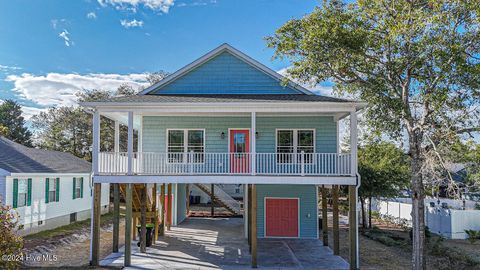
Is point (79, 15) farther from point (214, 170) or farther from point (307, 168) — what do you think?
point (307, 168)

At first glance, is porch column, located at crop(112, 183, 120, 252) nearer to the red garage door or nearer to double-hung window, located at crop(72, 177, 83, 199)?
the red garage door

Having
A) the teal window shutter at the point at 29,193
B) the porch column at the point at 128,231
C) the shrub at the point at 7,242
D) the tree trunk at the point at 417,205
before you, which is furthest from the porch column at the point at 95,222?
the tree trunk at the point at 417,205

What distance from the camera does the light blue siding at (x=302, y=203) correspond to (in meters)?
16.9

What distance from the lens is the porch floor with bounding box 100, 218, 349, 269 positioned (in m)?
11.8

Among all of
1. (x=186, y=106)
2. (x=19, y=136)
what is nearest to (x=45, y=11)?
(x=186, y=106)

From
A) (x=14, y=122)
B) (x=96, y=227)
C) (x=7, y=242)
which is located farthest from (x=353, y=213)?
(x=14, y=122)

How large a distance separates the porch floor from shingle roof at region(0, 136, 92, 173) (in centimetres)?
671

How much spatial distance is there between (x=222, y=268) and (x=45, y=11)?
65.1 ft

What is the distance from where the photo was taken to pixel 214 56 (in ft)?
55.0

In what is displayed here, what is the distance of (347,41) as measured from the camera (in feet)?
40.1

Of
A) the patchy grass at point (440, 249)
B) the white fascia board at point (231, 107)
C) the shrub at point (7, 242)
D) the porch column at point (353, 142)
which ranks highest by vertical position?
the white fascia board at point (231, 107)

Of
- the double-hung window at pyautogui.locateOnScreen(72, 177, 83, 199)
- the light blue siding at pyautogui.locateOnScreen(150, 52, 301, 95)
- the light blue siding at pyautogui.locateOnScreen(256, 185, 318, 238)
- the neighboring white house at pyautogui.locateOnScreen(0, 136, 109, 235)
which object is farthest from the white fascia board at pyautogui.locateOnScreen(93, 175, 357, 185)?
the double-hung window at pyautogui.locateOnScreen(72, 177, 83, 199)

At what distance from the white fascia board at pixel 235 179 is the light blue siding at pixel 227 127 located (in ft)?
12.5

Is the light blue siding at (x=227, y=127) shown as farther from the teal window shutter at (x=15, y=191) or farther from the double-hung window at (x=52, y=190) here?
the double-hung window at (x=52, y=190)
